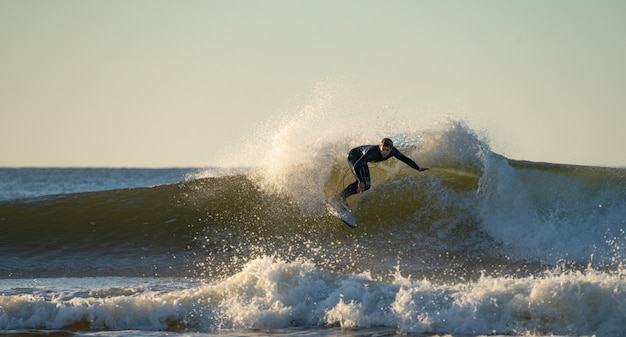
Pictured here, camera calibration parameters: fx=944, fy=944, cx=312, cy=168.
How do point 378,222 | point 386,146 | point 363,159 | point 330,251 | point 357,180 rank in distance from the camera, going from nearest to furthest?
1. point 386,146
2. point 363,159
3. point 357,180
4. point 330,251
5. point 378,222

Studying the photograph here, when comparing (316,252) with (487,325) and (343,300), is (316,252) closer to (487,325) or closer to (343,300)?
(343,300)

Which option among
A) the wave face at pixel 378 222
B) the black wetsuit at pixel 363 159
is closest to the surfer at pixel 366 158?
the black wetsuit at pixel 363 159

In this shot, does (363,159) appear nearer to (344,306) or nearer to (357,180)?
(357,180)

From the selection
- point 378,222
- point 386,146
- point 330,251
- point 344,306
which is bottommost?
point 344,306

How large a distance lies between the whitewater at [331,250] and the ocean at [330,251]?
0.02 meters

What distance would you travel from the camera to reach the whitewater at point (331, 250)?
969 cm

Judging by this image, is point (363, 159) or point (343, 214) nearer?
point (363, 159)

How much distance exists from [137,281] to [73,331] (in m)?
2.59

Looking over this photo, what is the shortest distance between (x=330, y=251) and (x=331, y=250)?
31 mm

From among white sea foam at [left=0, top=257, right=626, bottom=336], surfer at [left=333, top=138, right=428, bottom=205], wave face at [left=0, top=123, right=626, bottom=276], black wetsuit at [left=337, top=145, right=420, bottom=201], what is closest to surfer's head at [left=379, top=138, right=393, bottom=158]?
surfer at [left=333, top=138, right=428, bottom=205]

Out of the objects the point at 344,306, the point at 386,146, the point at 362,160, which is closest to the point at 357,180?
the point at 362,160

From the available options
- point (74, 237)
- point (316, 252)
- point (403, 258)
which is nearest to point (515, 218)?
point (403, 258)

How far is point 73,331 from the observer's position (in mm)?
9883

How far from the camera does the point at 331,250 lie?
45.6 feet
